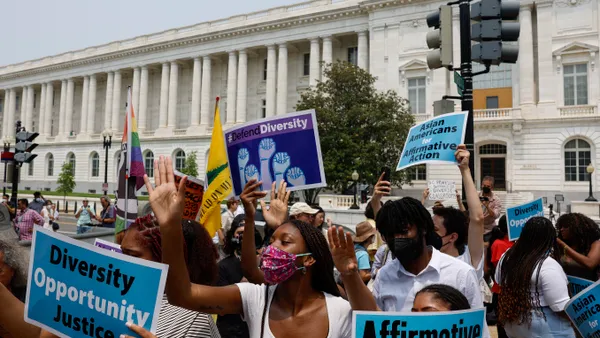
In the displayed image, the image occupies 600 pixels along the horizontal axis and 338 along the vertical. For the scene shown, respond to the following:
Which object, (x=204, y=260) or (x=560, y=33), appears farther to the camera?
(x=560, y=33)

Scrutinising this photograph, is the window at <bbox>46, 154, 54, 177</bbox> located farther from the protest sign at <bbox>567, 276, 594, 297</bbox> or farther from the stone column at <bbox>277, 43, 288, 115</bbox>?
the protest sign at <bbox>567, 276, 594, 297</bbox>

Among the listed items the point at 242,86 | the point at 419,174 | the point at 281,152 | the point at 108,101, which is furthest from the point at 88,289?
the point at 108,101

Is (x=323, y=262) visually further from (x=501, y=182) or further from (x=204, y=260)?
(x=501, y=182)

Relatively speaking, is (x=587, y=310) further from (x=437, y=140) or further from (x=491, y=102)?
(x=491, y=102)

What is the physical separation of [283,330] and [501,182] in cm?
3445

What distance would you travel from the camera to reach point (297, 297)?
269cm

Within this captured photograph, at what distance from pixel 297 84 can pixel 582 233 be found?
43069mm

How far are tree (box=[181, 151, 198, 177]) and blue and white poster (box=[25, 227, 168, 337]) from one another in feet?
137

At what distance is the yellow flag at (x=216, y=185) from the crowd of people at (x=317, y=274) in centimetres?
125

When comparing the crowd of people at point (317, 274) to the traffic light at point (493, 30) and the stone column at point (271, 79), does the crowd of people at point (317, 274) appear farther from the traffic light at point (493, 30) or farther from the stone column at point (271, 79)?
the stone column at point (271, 79)

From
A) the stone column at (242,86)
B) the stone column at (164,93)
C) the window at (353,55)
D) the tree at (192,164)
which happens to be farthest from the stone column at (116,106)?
the window at (353,55)

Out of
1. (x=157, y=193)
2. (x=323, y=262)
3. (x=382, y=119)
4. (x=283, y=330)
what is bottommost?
(x=283, y=330)

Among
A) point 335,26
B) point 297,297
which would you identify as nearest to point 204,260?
point 297,297

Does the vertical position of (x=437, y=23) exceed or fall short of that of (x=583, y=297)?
it exceeds it
